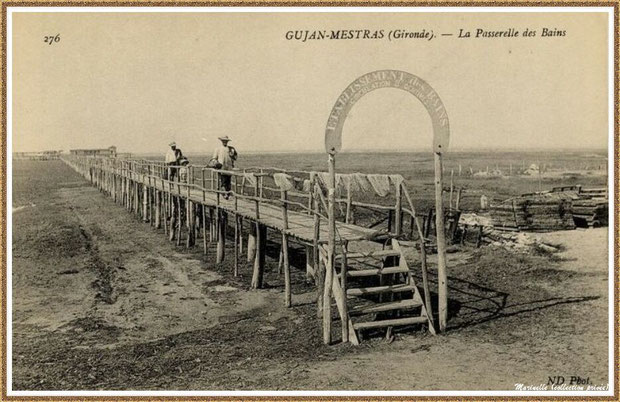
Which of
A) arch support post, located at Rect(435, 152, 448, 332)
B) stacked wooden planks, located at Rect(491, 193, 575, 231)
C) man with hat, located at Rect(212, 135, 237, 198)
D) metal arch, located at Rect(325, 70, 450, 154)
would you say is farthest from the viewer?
stacked wooden planks, located at Rect(491, 193, 575, 231)

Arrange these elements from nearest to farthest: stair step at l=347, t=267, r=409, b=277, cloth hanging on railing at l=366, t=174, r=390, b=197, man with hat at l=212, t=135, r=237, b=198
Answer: stair step at l=347, t=267, r=409, b=277, cloth hanging on railing at l=366, t=174, r=390, b=197, man with hat at l=212, t=135, r=237, b=198

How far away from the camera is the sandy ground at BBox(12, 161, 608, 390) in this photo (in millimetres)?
7598

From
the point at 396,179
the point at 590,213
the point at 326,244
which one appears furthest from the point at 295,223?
the point at 590,213

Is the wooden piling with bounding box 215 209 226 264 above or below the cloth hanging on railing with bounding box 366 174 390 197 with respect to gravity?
below

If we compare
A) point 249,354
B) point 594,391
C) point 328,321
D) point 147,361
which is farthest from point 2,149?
point 594,391

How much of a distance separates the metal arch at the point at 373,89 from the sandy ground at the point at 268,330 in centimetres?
319

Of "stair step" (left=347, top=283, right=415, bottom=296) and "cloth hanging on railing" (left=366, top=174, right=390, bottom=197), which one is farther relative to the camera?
"cloth hanging on railing" (left=366, top=174, right=390, bottom=197)

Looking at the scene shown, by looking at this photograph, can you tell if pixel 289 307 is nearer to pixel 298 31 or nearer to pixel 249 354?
pixel 249 354

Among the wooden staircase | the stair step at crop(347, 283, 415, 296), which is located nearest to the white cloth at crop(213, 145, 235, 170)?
the wooden staircase

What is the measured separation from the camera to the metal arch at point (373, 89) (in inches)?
312

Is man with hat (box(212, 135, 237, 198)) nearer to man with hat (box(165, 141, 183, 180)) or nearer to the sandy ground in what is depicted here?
the sandy ground

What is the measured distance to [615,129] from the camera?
8.36 m

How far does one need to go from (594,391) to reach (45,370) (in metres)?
7.49

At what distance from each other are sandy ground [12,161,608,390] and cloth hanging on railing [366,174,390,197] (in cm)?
246
